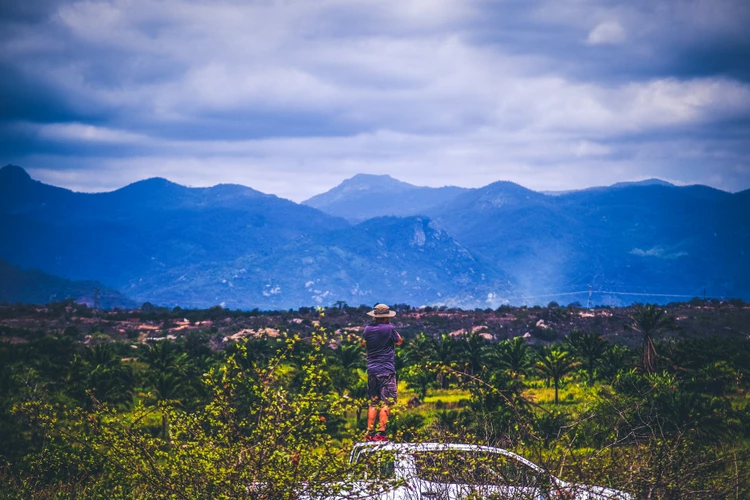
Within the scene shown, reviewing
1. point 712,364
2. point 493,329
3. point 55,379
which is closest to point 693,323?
point 493,329

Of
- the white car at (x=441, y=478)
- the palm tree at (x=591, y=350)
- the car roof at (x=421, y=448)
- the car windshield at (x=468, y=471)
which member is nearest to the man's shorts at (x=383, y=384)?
the car roof at (x=421, y=448)

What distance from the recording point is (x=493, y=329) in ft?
200

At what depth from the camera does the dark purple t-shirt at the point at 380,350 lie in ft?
33.7

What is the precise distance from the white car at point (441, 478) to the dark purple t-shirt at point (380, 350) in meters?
2.52

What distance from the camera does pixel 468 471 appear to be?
23.1 ft

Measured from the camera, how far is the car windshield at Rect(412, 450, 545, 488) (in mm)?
7043

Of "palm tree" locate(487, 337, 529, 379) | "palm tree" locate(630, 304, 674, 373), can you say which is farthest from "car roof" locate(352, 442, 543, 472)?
"palm tree" locate(487, 337, 529, 379)

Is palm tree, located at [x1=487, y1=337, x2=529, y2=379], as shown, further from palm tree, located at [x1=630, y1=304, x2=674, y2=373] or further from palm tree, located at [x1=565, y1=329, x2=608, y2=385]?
palm tree, located at [x1=630, y1=304, x2=674, y2=373]

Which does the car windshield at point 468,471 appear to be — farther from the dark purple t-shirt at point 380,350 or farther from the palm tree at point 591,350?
the palm tree at point 591,350

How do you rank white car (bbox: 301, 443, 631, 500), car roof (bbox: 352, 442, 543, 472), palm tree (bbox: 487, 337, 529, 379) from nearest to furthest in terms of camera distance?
white car (bbox: 301, 443, 631, 500), car roof (bbox: 352, 442, 543, 472), palm tree (bbox: 487, 337, 529, 379)

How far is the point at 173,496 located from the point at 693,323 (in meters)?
61.1

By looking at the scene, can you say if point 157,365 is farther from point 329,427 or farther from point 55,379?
point 329,427

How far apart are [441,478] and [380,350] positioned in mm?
3254

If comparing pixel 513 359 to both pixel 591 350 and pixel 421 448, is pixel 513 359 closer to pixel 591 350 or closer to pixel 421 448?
pixel 591 350
